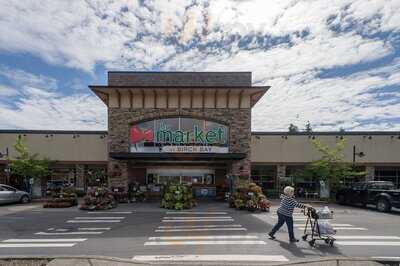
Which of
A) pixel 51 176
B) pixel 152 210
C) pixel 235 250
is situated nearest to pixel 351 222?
pixel 235 250

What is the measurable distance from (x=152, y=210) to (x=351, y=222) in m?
10.3

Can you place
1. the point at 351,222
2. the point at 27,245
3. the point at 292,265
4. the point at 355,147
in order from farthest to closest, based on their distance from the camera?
the point at 355,147 → the point at 351,222 → the point at 27,245 → the point at 292,265

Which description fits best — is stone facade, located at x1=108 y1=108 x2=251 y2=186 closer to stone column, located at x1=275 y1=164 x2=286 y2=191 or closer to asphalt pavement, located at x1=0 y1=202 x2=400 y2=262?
stone column, located at x1=275 y1=164 x2=286 y2=191

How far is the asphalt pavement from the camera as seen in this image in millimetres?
8914

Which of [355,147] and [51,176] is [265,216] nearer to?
[355,147]

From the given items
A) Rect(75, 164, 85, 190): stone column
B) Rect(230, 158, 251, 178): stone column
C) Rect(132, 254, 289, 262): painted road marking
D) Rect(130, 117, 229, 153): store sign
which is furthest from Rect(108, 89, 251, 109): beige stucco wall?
Rect(132, 254, 289, 262): painted road marking

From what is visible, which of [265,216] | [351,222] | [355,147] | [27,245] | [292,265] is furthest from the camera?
[355,147]

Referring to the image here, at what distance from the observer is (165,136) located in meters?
23.8

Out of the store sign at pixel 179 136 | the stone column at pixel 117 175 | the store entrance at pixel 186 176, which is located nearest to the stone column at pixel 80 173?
the stone column at pixel 117 175

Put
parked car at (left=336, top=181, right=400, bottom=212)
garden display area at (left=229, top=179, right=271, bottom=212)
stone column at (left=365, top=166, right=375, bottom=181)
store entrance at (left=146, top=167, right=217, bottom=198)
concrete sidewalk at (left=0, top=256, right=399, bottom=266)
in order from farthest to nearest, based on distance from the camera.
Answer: stone column at (left=365, top=166, right=375, bottom=181) → store entrance at (left=146, top=167, right=217, bottom=198) → parked car at (left=336, top=181, right=400, bottom=212) → garden display area at (left=229, top=179, right=271, bottom=212) → concrete sidewalk at (left=0, top=256, right=399, bottom=266)

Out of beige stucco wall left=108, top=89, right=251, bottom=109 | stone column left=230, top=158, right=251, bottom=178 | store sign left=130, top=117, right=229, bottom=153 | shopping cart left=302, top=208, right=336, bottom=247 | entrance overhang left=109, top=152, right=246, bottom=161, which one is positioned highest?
beige stucco wall left=108, top=89, right=251, bottom=109

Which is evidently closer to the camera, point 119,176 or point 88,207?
point 88,207

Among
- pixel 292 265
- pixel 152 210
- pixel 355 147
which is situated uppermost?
pixel 355 147

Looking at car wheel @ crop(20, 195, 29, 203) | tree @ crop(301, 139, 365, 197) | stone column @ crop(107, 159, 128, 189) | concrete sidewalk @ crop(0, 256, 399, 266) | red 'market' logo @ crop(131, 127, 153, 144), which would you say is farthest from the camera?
tree @ crop(301, 139, 365, 197)
